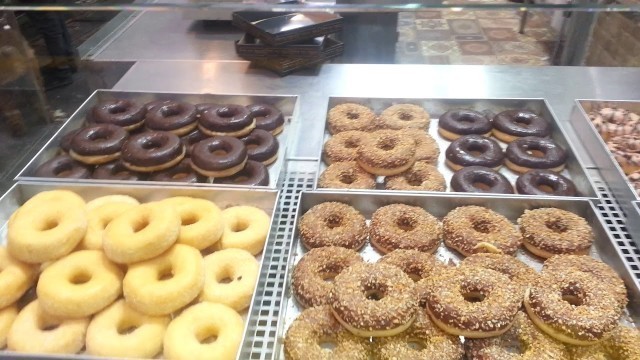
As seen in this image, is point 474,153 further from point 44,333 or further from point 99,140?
point 44,333

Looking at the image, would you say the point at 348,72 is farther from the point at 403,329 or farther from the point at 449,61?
the point at 449,61

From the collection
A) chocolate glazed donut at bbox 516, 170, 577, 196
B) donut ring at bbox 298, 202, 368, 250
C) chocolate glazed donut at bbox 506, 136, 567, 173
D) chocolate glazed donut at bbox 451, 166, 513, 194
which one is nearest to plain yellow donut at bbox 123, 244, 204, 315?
donut ring at bbox 298, 202, 368, 250

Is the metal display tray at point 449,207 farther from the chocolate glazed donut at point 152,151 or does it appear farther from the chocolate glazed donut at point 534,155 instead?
the chocolate glazed donut at point 152,151

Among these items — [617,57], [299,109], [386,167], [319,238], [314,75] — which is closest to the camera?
[319,238]

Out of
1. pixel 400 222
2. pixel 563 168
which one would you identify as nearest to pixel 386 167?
pixel 400 222

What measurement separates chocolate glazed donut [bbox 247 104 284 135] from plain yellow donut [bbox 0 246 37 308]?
1.32 meters

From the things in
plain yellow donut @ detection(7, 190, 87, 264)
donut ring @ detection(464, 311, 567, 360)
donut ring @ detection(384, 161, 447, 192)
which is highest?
plain yellow donut @ detection(7, 190, 87, 264)

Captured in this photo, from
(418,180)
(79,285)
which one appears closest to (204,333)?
(79,285)

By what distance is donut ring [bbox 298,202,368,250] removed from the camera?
214cm

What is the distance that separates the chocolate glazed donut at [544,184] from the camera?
7.79 feet

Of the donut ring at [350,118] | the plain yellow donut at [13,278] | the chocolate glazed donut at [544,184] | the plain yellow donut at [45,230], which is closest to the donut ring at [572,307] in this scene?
the chocolate glazed donut at [544,184]

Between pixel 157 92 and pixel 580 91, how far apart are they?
8.43ft

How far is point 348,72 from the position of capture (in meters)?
3.34

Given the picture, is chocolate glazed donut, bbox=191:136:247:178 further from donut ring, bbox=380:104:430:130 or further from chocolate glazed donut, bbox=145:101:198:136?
donut ring, bbox=380:104:430:130
